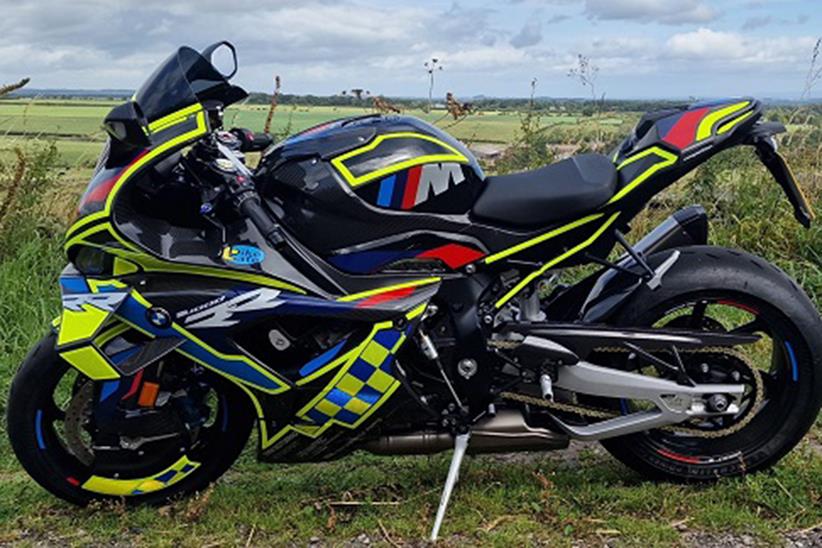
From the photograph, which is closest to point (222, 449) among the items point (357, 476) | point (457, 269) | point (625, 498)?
point (357, 476)

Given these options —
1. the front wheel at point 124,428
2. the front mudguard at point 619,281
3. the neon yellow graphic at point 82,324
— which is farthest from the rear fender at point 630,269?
the neon yellow graphic at point 82,324

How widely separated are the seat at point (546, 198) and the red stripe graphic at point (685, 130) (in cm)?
23

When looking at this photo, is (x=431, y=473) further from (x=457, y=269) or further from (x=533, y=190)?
(x=533, y=190)

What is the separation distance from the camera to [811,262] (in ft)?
19.9

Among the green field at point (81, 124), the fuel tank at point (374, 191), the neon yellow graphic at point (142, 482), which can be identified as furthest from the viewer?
the green field at point (81, 124)

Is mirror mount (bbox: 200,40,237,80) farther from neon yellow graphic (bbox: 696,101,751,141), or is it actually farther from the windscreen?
neon yellow graphic (bbox: 696,101,751,141)

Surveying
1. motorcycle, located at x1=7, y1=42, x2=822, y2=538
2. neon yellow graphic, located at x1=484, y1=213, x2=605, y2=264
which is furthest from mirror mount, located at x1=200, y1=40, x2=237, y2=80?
neon yellow graphic, located at x1=484, y1=213, x2=605, y2=264

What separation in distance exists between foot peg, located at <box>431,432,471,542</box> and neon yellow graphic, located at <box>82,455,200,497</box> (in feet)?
3.32

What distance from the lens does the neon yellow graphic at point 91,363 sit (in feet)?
10.1

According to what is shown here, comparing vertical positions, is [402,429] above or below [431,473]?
above

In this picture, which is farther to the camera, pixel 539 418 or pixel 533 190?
pixel 539 418

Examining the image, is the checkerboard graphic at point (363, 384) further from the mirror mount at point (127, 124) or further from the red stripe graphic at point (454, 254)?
the mirror mount at point (127, 124)

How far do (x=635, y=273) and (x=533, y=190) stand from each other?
1.76 feet

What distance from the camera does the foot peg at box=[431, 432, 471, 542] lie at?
3145 mm
